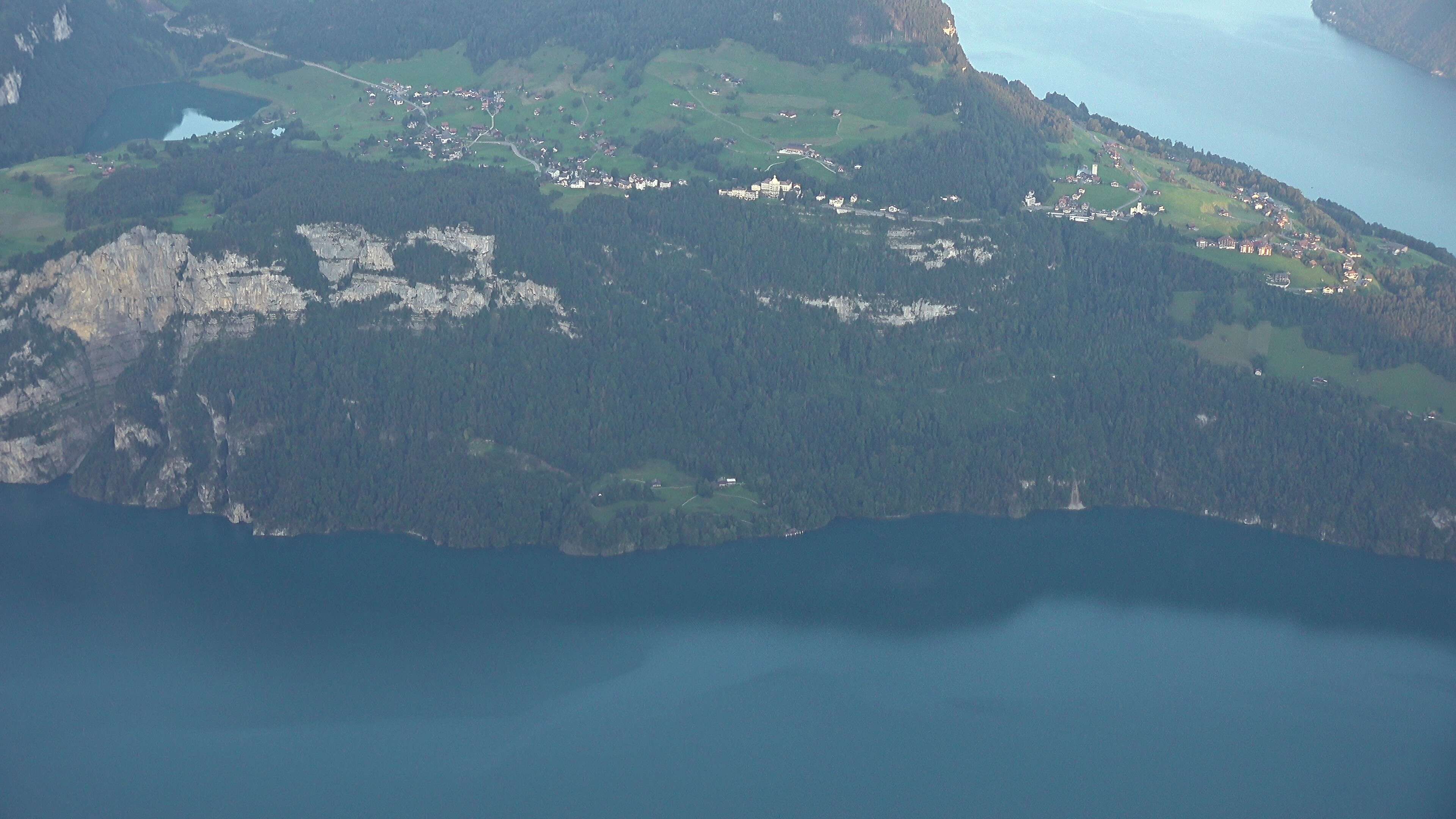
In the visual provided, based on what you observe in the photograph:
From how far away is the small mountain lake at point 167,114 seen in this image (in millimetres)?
141625

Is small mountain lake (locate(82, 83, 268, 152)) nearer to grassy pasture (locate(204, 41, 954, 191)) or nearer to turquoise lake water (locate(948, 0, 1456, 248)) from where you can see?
grassy pasture (locate(204, 41, 954, 191))

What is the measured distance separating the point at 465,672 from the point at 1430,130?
12403 centimetres

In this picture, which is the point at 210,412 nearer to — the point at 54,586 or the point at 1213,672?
the point at 54,586

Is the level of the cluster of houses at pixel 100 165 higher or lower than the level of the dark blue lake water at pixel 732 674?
higher

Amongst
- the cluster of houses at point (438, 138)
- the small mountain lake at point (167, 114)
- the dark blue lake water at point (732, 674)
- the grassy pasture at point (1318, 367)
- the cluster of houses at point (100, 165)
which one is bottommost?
the dark blue lake water at point (732, 674)

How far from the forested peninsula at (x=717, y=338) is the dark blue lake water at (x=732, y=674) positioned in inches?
109

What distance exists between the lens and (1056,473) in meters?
99.9

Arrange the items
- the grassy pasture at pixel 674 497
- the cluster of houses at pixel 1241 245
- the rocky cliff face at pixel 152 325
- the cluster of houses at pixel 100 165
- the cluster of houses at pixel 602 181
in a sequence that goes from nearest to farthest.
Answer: the grassy pasture at pixel 674 497 < the rocky cliff face at pixel 152 325 < the cluster of houses at pixel 1241 245 < the cluster of houses at pixel 100 165 < the cluster of houses at pixel 602 181

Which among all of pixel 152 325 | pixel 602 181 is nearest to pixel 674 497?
pixel 602 181

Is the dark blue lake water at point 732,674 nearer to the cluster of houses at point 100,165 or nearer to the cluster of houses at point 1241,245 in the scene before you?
the cluster of houses at point 1241,245

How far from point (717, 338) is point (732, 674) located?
26.6 meters

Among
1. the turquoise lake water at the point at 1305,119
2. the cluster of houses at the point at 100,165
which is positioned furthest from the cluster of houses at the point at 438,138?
the turquoise lake water at the point at 1305,119

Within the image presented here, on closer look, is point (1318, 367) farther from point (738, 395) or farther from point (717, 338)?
point (717, 338)

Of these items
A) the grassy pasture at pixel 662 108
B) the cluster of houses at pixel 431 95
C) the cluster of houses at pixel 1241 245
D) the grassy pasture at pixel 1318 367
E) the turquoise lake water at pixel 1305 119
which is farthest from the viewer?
the turquoise lake water at pixel 1305 119
